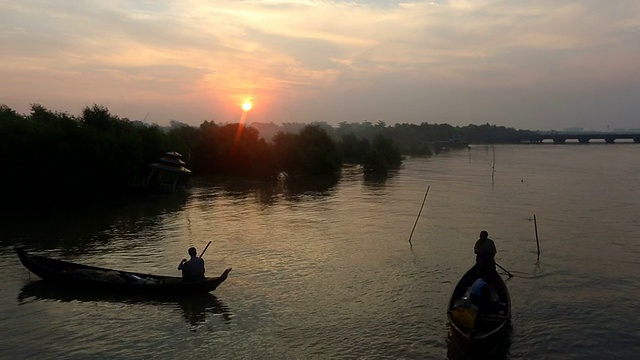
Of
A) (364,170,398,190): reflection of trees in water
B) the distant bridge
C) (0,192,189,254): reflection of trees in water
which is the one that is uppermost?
the distant bridge

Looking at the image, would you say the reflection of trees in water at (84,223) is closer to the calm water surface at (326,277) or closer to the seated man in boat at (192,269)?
the calm water surface at (326,277)

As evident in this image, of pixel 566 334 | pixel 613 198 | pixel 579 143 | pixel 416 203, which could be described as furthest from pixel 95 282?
pixel 579 143

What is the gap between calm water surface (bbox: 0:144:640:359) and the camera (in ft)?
43.6

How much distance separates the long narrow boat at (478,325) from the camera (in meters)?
11.3

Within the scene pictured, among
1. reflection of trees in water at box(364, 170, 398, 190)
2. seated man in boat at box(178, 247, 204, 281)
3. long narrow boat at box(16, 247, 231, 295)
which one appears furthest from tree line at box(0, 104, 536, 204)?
seated man in boat at box(178, 247, 204, 281)

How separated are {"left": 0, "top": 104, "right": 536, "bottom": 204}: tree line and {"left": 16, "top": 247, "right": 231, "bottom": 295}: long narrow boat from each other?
64.7ft

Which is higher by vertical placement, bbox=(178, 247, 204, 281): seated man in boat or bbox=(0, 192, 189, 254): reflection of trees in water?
bbox=(178, 247, 204, 281): seated man in boat

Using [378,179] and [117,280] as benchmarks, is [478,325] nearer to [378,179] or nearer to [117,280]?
[117,280]

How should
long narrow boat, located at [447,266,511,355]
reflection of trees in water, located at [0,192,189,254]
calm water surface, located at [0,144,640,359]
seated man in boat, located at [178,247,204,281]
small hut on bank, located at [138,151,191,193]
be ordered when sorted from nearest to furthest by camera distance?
1. long narrow boat, located at [447,266,511,355]
2. calm water surface, located at [0,144,640,359]
3. seated man in boat, located at [178,247,204,281]
4. reflection of trees in water, located at [0,192,189,254]
5. small hut on bank, located at [138,151,191,193]

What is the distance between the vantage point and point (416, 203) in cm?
3750

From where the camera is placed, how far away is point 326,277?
1920cm

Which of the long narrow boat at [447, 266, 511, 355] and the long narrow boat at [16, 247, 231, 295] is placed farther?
the long narrow boat at [16, 247, 231, 295]

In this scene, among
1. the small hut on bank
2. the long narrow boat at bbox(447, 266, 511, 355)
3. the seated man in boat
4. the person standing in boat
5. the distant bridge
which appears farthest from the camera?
the distant bridge

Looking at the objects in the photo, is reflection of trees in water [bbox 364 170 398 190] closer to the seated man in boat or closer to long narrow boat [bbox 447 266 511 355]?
the seated man in boat
